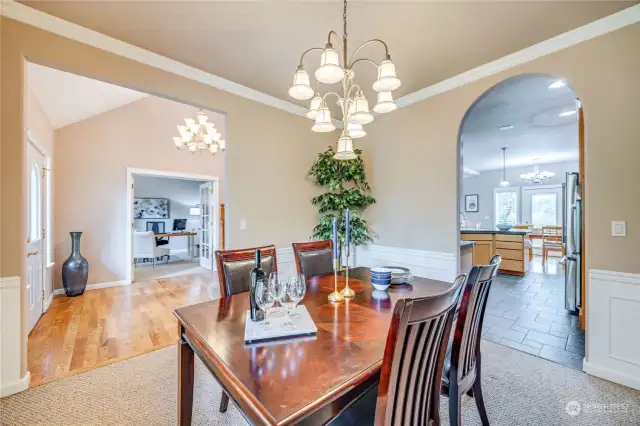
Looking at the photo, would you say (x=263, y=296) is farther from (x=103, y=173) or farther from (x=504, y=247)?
(x=504, y=247)

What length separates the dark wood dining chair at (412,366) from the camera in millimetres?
788

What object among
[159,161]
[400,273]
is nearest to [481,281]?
[400,273]

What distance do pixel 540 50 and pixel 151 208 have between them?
10.3m

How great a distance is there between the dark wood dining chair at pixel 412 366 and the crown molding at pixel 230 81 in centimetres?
245

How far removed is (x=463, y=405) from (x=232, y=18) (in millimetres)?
3174

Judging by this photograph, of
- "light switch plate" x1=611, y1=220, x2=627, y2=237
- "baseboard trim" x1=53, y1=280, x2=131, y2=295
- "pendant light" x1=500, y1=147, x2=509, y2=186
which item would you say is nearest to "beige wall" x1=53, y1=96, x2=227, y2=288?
"baseboard trim" x1=53, y1=280, x2=131, y2=295

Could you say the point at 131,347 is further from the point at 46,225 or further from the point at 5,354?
the point at 46,225

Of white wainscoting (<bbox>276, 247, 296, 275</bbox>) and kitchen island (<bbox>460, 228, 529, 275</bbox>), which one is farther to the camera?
kitchen island (<bbox>460, 228, 529, 275</bbox>)

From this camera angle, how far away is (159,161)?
17.3ft

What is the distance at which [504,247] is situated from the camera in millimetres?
5285

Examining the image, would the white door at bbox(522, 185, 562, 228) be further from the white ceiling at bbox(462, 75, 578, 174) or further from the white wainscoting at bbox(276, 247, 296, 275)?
the white wainscoting at bbox(276, 247, 296, 275)

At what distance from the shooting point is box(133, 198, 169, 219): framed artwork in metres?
8.94

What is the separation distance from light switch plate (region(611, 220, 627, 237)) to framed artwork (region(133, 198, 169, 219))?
10568 millimetres

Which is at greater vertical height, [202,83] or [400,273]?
[202,83]
